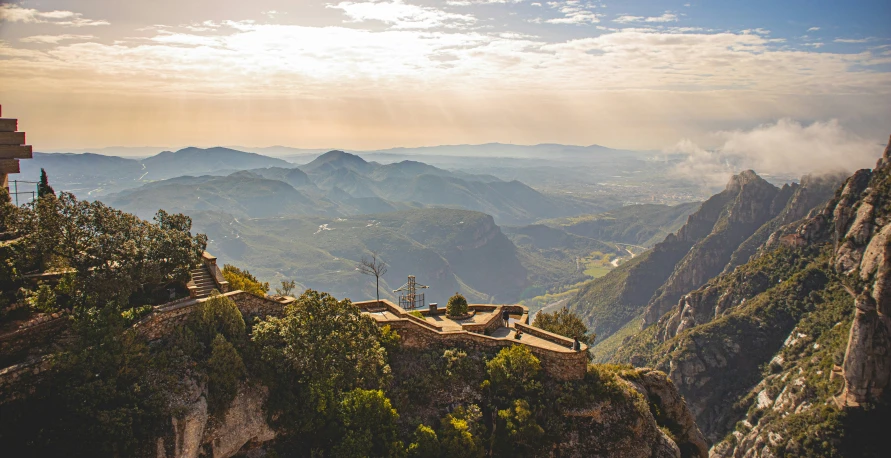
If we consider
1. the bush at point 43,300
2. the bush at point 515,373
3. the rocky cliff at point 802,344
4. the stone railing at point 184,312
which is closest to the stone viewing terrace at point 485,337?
the bush at point 515,373

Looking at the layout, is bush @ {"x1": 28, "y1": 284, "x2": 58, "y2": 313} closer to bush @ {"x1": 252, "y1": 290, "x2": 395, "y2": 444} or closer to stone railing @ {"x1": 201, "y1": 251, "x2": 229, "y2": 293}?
stone railing @ {"x1": 201, "y1": 251, "x2": 229, "y2": 293}

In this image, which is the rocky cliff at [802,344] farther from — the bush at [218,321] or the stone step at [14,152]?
the stone step at [14,152]

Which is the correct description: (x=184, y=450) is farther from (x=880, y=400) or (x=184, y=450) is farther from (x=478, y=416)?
(x=880, y=400)

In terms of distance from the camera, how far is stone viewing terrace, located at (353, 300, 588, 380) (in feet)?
111

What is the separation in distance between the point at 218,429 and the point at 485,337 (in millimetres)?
18193

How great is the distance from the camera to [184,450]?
2358 centimetres

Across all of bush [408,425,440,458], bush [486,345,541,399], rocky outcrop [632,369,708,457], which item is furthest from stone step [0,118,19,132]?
rocky outcrop [632,369,708,457]

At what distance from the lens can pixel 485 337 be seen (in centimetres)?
3512

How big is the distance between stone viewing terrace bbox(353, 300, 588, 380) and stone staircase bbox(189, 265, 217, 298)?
35.4ft

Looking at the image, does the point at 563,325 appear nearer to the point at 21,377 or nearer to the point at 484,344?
the point at 484,344

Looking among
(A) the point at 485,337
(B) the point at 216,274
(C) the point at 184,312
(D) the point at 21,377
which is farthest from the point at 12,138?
(A) the point at 485,337

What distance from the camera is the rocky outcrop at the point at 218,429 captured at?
926 inches

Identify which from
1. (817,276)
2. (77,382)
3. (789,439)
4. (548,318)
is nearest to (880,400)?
(789,439)

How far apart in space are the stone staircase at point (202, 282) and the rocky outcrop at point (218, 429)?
7.20 metres
